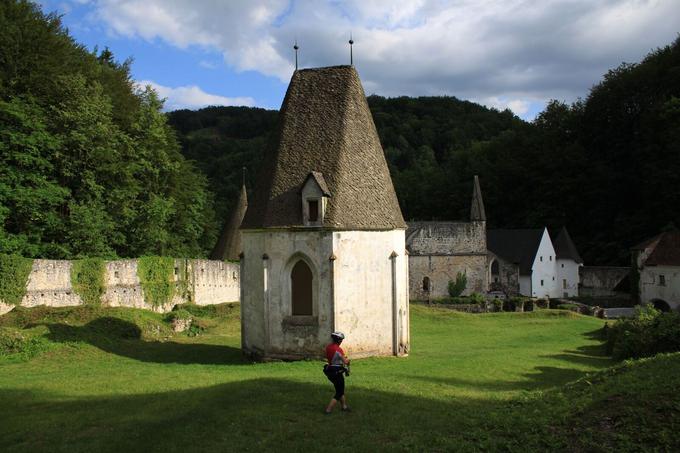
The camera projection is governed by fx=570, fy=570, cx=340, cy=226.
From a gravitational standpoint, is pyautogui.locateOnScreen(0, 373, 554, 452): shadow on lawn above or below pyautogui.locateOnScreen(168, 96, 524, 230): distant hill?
below

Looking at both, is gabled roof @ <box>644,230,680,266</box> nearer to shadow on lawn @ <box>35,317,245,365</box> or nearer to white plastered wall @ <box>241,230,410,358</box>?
white plastered wall @ <box>241,230,410,358</box>

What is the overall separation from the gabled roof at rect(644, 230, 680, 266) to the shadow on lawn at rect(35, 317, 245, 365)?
3812 centimetres

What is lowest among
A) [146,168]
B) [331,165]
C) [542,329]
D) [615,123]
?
[542,329]

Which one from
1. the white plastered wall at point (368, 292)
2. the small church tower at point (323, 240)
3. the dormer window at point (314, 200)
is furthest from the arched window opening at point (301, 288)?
the dormer window at point (314, 200)

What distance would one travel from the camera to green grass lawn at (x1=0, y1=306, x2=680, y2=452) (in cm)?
934

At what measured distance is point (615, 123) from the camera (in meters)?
69.8

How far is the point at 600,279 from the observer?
5875 cm

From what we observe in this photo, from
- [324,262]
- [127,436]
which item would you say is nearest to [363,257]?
[324,262]

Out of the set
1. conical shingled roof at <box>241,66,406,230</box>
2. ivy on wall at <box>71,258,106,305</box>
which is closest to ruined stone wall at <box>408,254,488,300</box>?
ivy on wall at <box>71,258,106,305</box>

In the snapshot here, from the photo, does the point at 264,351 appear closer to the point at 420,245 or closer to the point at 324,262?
the point at 324,262

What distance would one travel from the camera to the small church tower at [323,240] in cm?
1872

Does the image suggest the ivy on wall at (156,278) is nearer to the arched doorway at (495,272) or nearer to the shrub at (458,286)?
the shrub at (458,286)

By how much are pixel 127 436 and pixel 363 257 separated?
34.5 feet

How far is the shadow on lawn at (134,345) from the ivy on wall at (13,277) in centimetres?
316
